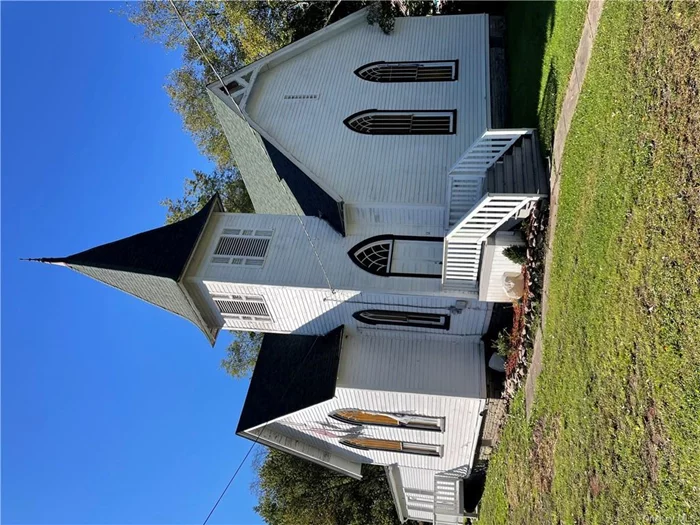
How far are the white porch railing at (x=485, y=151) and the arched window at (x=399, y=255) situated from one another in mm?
2466

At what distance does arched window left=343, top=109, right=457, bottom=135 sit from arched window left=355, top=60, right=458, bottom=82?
6.79ft

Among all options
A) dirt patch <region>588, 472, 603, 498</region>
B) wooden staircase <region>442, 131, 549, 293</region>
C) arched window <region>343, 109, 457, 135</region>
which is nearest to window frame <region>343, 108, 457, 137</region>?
arched window <region>343, 109, 457, 135</region>

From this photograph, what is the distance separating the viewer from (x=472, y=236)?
44.4ft

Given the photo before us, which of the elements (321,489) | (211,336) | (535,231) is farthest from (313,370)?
(321,489)

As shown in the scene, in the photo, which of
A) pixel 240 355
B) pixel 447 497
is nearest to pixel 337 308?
pixel 447 497

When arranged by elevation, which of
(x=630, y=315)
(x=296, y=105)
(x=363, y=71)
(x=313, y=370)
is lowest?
(x=630, y=315)

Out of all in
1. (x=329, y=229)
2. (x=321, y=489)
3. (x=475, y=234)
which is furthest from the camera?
(x=321, y=489)

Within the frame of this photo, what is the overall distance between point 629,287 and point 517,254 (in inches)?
205

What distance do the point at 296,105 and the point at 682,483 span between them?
1567 centimetres

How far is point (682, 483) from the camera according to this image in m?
6.43

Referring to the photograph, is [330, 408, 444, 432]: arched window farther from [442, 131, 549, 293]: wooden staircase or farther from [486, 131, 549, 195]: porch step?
[486, 131, 549, 195]: porch step

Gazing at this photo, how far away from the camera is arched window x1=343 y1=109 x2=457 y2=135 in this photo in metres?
16.9

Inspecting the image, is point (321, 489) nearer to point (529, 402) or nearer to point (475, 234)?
point (529, 402)

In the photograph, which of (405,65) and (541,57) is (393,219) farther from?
(405,65)
